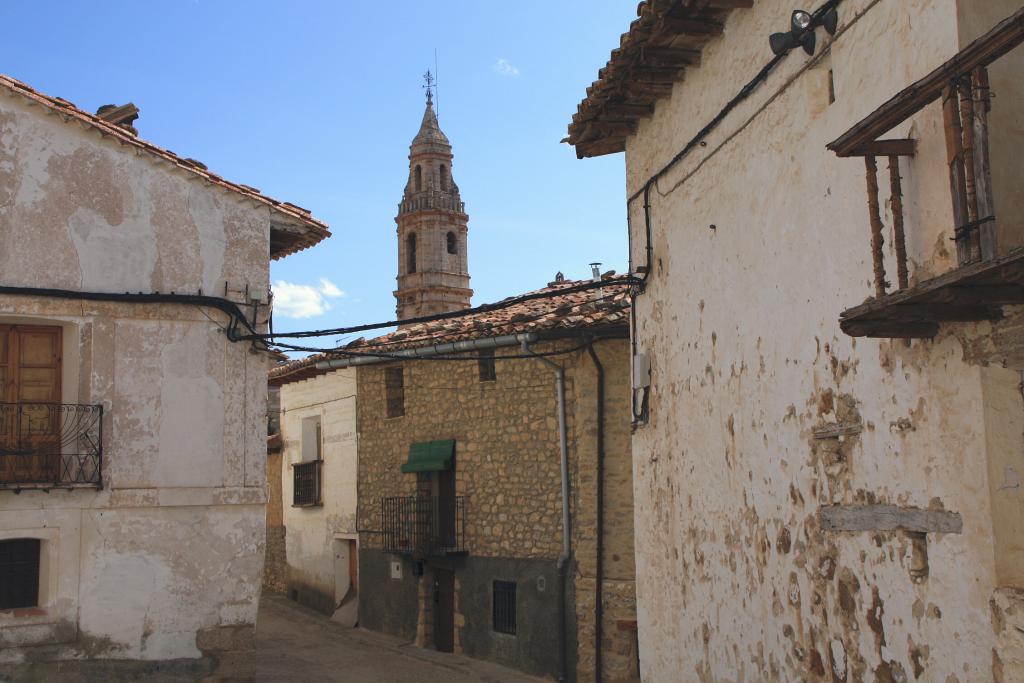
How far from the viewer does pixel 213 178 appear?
11547 millimetres

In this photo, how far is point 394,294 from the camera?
52125mm

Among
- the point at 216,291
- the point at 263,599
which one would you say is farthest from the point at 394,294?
the point at 216,291

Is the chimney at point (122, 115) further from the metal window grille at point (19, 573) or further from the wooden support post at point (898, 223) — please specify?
the wooden support post at point (898, 223)

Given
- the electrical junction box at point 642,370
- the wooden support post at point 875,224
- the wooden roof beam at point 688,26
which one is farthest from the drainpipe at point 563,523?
the wooden support post at point 875,224

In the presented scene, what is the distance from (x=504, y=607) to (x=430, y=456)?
2881mm

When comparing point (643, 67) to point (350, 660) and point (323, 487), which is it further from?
point (323, 487)

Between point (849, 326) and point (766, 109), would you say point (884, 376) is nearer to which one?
point (849, 326)

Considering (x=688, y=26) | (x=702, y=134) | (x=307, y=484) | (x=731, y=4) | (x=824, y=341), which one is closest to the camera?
(x=824, y=341)

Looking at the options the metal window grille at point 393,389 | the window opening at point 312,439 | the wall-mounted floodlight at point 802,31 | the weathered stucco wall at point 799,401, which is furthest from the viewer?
the window opening at point 312,439

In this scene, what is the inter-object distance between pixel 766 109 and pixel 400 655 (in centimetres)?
1279

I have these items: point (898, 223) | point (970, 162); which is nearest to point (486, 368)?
point (898, 223)

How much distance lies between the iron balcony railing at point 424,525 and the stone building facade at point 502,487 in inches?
1.4

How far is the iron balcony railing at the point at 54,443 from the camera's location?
1057cm

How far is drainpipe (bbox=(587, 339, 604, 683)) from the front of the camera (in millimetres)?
14812
